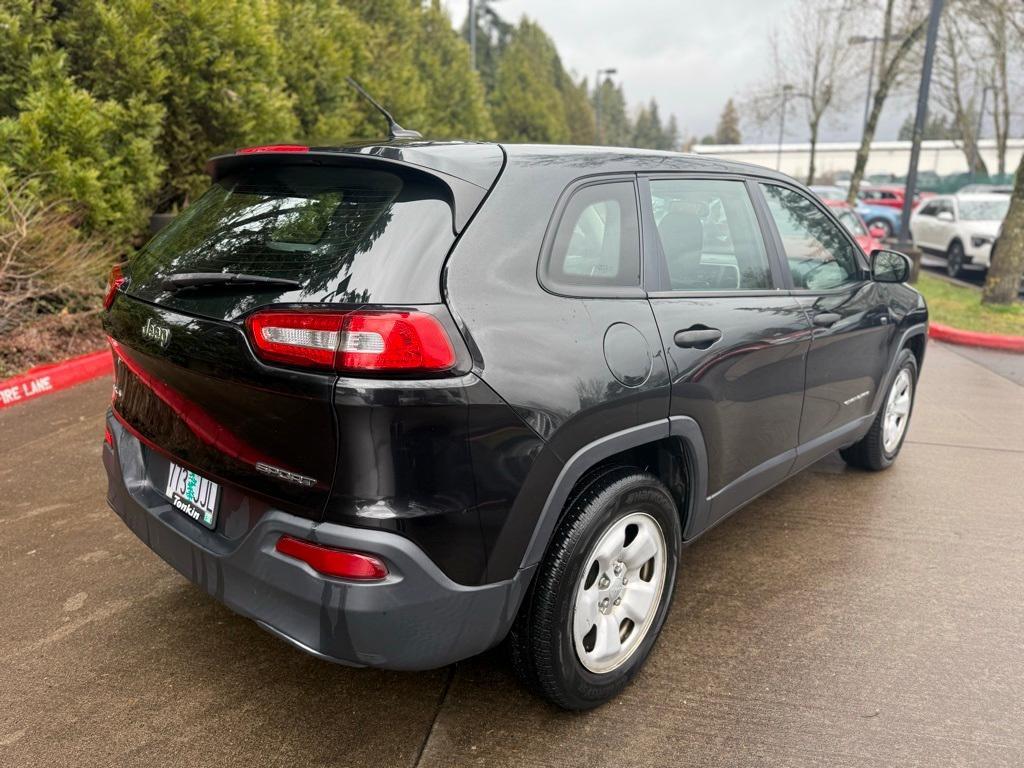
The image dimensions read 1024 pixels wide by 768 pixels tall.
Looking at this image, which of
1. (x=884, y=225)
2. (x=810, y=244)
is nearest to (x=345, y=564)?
(x=810, y=244)

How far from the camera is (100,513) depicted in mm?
3762

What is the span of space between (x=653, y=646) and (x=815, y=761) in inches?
26.5

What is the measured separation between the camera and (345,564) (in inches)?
75.7

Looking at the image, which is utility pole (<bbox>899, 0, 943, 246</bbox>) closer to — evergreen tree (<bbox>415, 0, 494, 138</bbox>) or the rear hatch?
evergreen tree (<bbox>415, 0, 494, 138</bbox>)

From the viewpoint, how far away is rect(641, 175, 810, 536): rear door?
2672mm

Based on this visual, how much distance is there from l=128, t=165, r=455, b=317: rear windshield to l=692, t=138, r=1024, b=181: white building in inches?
2831

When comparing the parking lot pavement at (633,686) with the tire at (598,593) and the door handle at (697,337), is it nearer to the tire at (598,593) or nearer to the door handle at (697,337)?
the tire at (598,593)

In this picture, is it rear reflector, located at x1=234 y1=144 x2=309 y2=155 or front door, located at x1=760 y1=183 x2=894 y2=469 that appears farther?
front door, located at x1=760 y1=183 x2=894 y2=469

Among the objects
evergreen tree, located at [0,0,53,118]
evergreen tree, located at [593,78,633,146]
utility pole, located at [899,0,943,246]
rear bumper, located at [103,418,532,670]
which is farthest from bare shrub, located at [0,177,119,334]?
evergreen tree, located at [593,78,633,146]

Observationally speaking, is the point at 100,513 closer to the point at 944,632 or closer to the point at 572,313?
the point at 572,313

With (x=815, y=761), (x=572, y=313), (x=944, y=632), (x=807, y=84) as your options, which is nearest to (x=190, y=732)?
(x=572, y=313)

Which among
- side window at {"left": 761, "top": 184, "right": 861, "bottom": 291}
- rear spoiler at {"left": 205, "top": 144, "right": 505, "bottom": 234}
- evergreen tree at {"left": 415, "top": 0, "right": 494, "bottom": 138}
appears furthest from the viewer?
evergreen tree at {"left": 415, "top": 0, "right": 494, "bottom": 138}

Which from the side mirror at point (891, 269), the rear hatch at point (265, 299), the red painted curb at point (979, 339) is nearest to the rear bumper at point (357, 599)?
the rear hatch at point (265, 299)

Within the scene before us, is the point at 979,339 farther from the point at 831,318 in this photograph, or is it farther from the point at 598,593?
the point at 598,593
